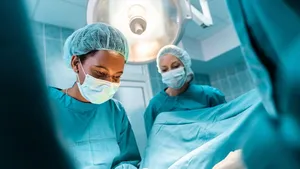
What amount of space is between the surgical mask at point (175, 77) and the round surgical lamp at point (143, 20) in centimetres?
34

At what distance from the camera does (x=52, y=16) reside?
182 cm

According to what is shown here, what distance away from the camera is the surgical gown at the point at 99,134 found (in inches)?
43.0

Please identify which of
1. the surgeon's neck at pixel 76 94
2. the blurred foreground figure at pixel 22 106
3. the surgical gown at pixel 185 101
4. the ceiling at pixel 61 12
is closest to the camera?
the blurred foreground figure at pixel 22 106

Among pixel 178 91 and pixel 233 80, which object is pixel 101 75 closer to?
pixel 178 91

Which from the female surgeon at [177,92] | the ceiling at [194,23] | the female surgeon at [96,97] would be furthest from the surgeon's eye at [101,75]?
the ceiling at [194,23]


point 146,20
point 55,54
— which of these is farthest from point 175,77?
point 55,54

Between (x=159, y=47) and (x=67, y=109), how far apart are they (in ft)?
1.64

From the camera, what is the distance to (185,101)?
143 centimetres

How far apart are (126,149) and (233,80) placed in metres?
2.15

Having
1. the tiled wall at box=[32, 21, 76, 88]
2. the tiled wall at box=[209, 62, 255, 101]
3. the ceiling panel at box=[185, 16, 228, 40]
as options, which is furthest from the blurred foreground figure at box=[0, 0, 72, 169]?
the tiled wall at box=[209, 62, 255, 101]

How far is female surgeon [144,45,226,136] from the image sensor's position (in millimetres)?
1443

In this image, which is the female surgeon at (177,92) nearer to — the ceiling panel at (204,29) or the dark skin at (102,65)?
the dark skin at (102,65)

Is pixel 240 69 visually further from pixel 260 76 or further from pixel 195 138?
pixel 260 76

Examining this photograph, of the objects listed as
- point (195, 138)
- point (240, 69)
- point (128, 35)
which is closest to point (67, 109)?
point (128, 35)
